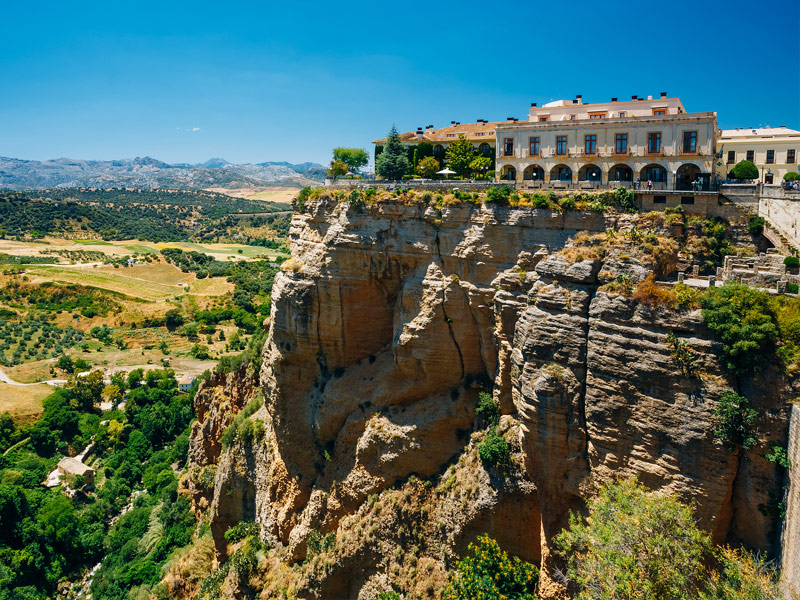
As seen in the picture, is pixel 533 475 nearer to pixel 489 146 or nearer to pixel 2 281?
pixel 489 146

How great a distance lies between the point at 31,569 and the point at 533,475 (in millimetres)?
42548

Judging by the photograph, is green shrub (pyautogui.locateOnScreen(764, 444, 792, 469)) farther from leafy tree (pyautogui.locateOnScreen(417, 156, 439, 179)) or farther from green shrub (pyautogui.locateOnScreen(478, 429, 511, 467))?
leafy tree (pyautogui.locateOnScreen(417, 156, 439, 179))

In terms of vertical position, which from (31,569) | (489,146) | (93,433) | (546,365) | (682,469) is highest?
(489,146)

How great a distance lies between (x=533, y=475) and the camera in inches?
979

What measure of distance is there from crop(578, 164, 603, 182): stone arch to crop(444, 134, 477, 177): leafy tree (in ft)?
25.3

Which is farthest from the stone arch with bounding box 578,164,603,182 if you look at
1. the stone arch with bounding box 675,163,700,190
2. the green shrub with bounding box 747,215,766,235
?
the green shrub with bounding box 747,215,766,235

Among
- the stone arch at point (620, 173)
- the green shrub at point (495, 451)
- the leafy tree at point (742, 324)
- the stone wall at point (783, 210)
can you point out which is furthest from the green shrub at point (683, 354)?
the stone arch at point (620, 173)

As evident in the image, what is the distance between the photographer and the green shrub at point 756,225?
2594 centimetres

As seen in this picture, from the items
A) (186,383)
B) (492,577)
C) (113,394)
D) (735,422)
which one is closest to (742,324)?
(735,422)

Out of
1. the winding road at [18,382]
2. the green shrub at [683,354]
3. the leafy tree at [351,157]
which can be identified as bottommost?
the winding road at [18,382]

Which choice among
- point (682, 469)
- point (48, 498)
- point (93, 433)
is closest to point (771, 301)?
point (682, 469)

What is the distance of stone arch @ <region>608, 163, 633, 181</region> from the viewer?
31797 mm

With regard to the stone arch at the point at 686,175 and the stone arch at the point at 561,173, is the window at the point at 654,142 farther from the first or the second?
the stone arch at the point at 561,173

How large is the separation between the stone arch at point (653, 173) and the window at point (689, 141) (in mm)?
A: 1502
